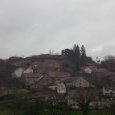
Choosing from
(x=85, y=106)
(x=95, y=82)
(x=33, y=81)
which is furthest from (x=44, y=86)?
(x=85, y=106)

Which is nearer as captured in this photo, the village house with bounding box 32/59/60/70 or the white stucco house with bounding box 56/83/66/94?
the white stucco house with bounding box 56/83/66/94

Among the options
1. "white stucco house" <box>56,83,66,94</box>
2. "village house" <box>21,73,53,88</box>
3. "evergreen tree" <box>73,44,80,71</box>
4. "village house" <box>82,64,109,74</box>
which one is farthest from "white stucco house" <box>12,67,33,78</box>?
"white stucco house" <box>56,83,66,94</box>

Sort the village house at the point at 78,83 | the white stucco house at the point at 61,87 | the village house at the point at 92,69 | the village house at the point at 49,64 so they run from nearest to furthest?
the white stucco house at the point at 61,87
the village house at the point at 78,83
the village house at the point at 92,69
the village house at the point at 49,64

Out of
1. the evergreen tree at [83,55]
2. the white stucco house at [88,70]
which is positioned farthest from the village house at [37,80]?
the evergreen tree at [83,55]

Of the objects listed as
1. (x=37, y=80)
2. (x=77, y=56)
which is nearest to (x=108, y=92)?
(x=37, y=80)

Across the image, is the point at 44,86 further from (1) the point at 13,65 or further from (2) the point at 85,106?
(2) the point at 85,106

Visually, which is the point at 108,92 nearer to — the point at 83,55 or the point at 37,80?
the point at 37,80

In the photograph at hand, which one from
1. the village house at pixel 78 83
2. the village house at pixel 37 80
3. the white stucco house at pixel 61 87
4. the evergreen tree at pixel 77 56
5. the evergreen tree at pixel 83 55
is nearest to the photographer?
the white stucco house at pixel 61 87

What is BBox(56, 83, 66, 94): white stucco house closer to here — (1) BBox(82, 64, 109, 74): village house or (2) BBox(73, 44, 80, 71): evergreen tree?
(2) BBox(73, 44, 80, 71): evergreen tree

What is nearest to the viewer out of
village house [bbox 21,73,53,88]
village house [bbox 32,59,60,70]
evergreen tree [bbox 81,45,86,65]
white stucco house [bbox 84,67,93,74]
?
village house [bbox 21,73,53,88]

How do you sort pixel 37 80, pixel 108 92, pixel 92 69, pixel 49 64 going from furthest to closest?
1. pixel 49 64
2. pixel 92 69
3. pixel 37 80
4. pixel 108 92

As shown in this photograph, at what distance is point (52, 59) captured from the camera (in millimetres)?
106688

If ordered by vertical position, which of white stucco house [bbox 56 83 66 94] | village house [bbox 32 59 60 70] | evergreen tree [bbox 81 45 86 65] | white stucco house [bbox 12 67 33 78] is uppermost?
evergreen tree [bbox 81 45 86 65]

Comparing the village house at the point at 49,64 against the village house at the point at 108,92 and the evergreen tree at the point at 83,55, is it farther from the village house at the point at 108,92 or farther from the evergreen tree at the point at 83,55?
the village house at the point at 108,92
